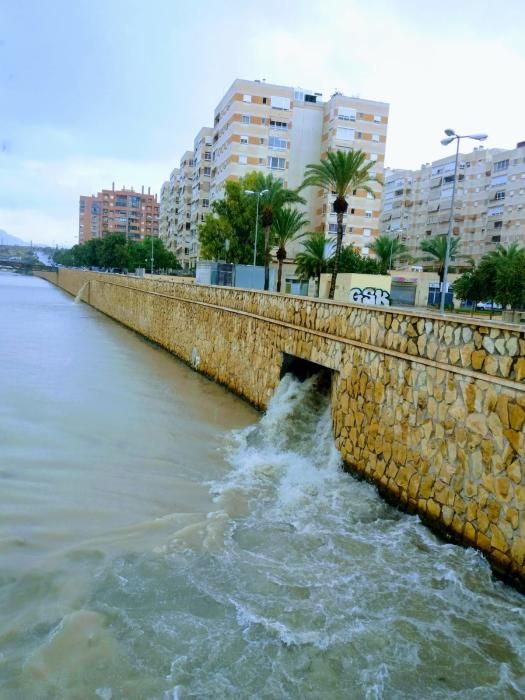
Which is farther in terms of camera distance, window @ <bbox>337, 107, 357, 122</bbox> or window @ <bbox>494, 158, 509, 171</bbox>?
window @ <bbox>494, 158, 509, 171</bbox>

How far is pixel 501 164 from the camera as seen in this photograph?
71375mm

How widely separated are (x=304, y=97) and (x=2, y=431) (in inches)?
2411

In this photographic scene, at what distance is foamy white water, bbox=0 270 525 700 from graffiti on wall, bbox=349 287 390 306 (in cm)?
1952

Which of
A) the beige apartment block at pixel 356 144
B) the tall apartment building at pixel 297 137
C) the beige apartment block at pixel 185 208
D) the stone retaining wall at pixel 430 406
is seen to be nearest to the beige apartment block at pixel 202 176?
the beige apartment block at pixel 185 208

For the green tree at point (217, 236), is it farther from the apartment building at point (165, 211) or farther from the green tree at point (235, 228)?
the apartment building at point (165, 211)

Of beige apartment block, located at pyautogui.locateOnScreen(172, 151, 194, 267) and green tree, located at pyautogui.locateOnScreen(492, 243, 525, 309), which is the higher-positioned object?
beige apartment block, located at pyautogui.locateOnScreen(172, 151, 194, 267)

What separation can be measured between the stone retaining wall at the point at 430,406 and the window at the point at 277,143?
4929 centimetres

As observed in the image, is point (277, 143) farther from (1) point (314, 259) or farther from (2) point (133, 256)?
(2) point (133, 256)

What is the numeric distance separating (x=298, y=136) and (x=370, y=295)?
122 feet

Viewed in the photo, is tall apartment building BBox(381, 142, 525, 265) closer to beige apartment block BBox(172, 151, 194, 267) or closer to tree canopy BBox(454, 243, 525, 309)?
tree canopy BBox(454, 243, 525, 309)

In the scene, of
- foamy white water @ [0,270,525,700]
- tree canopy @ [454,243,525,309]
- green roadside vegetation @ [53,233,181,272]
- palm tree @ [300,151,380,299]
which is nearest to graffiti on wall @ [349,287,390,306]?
palm tree @ [300,151,380,299]

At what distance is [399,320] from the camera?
8242mm

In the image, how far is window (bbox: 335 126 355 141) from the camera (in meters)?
59.6

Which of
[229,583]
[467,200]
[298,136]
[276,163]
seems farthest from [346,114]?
[229,583]
